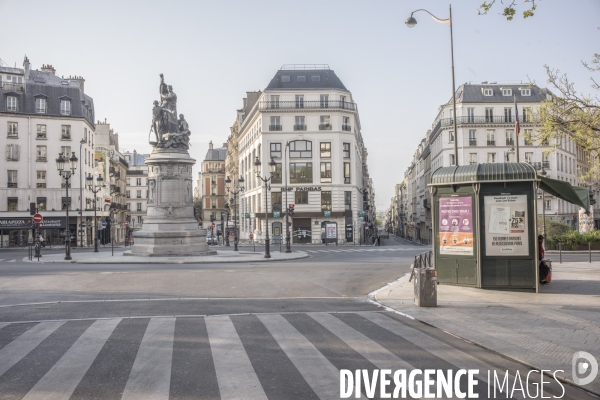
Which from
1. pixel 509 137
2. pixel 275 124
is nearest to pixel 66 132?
pixel 275 124

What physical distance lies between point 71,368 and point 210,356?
6.16ft

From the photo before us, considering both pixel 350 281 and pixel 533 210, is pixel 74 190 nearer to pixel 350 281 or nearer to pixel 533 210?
pixel 350 281

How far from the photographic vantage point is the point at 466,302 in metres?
13.3

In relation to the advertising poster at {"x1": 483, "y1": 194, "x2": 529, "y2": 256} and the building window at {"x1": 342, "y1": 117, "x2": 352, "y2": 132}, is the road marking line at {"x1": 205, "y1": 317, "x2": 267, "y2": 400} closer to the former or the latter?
the advertising poster at {"x1": 483, "y1": 194, "x2": 529, "y2": 256}

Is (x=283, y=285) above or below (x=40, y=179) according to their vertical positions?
below

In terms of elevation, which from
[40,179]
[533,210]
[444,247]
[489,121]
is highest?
[489,121]

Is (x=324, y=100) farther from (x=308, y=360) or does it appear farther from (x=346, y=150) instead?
(x=308, y=360)

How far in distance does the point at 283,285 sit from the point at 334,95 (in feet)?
162

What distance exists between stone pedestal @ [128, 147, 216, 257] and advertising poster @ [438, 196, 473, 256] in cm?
2040

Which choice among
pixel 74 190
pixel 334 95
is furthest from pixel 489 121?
pixel 74 190

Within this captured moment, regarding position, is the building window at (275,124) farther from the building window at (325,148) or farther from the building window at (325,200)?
the building window at (325,200)

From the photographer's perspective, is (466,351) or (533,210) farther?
(533,210)

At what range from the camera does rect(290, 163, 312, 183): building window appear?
63.6m

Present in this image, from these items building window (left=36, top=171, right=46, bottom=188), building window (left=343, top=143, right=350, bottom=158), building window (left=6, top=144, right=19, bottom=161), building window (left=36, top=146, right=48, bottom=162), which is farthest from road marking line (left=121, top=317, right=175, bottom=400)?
building window (left=6, top=144, right=19, bottom=161)
